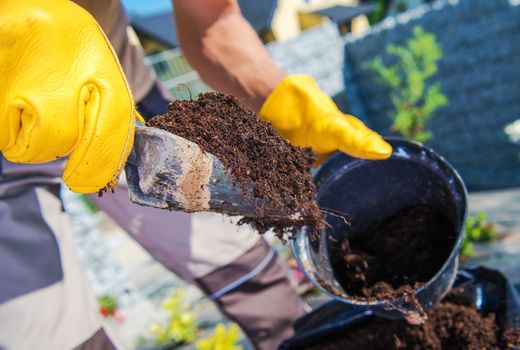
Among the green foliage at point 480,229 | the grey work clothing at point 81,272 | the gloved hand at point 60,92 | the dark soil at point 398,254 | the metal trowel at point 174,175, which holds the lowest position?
the green foliage at point 480,229

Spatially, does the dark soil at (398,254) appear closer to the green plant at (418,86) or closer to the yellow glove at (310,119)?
the yellow glove at (310,119)

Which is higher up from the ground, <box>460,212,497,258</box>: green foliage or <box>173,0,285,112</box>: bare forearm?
<box>173,0,285,112</box>: bare forearm

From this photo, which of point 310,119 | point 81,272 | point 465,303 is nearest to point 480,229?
point 465,303

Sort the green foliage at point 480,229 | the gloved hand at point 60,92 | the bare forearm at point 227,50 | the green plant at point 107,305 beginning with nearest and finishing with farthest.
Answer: the gloved hand at point 60,92, the bare forearm at point 227,50, the green foliage at point 480,229, the green plant at point 107,305

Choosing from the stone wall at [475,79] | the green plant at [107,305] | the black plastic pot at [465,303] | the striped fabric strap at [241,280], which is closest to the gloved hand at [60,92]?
the black plastic pot at [465,303]

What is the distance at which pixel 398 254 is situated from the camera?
139 cm

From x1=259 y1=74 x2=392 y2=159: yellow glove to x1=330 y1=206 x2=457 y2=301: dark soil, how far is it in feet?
1.11

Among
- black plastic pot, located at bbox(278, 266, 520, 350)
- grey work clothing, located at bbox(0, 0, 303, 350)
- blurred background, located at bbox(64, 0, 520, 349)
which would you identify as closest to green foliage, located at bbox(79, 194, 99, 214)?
blurred background, located at bbox(64, 0, 520, 349)

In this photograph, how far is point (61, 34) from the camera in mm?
825

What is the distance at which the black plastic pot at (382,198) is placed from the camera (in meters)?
1.21

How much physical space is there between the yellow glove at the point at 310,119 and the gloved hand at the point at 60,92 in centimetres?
61

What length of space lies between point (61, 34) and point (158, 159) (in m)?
0.29

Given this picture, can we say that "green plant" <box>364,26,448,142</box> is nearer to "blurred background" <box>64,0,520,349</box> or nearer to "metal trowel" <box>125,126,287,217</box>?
"blurred background" <box>64,0,520,349</box>

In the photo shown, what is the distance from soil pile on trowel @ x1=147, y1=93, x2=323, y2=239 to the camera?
38.6 inches
